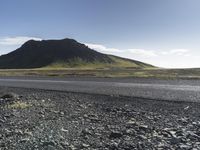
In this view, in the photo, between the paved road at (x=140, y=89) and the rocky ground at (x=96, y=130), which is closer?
the rocky ground at (x=96, y=130)

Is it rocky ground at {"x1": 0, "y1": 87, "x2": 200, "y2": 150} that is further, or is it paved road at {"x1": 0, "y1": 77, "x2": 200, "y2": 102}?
paved road at {"x1": 0, "y1": 77, "x2": 200, "y2": 102}

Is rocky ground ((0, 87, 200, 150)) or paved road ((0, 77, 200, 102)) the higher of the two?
paved road ((0, 77, 200, 102))

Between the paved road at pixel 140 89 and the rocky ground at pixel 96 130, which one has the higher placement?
the paved road at pixel 140 89

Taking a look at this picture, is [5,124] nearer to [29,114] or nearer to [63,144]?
[29,114]

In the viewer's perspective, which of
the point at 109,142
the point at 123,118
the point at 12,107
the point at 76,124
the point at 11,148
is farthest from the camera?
the point at 12,107

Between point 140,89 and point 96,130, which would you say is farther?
point 140,89

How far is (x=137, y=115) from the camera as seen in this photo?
2261 cm

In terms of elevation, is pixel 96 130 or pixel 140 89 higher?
pixel 140 89

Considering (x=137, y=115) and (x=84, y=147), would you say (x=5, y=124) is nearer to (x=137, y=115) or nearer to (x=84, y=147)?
(x=84, y=147)

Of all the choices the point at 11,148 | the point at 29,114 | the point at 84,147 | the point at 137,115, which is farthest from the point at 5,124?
the point at 137,115

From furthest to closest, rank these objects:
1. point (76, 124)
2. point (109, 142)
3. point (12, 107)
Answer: point (12, 107) → point (76, 124) → point (109, 142)

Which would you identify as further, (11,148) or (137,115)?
(137,115)

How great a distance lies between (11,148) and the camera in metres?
13.9

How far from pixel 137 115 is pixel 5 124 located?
9189 mm
